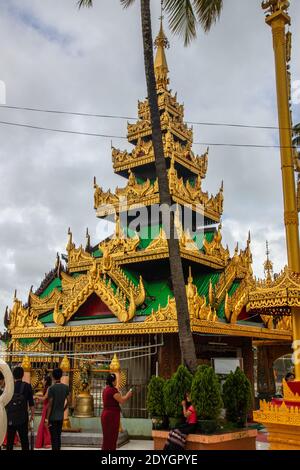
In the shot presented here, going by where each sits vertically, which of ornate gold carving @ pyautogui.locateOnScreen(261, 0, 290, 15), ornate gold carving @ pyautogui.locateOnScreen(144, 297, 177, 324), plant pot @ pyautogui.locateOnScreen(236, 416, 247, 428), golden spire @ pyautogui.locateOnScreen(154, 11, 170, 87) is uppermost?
golden spire @ pyautogui.locateOnScreen(154, 11, 170, 87)

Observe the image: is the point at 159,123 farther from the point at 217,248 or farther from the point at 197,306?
the point at 217,248

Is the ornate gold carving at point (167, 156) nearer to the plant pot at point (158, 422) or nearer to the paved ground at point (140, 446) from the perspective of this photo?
the paved ground at point (140, 446)

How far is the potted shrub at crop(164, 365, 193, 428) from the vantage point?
28.0ft

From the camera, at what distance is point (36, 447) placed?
11.4m

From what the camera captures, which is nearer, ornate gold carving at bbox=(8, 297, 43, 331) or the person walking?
the person walking

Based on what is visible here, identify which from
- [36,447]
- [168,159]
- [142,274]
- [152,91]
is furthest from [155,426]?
[168,159]

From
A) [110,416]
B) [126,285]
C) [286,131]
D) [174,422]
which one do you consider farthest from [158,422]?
[286,131]

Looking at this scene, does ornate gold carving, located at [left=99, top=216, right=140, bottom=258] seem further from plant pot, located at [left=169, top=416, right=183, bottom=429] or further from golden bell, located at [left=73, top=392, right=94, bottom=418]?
plant pot, located at [left=169, top=416, right=183, bottom=429]

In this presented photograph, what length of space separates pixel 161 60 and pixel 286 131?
1125 centimetres

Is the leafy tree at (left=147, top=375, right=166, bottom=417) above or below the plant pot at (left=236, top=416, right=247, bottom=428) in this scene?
above

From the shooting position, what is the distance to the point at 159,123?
9820 mm

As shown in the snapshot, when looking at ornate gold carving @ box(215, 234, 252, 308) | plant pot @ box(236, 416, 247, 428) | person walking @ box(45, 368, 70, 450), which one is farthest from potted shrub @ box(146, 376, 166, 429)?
ornate gold carving @ box(215, 234, 252, 308)

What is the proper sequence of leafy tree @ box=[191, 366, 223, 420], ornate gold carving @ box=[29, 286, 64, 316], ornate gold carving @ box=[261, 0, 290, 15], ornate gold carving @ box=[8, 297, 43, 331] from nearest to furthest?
leafy tree @ box=[191, 366, 223, 420] → ornate gold carving @ box=[261, 0, 290, 15] → ornate gold carving @ box=[8, 297, 43, 331] → ornate gold carving @ box=[29, 286, 64, 316]

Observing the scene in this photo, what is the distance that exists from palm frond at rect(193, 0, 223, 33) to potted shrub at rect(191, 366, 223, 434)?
7.34 m
